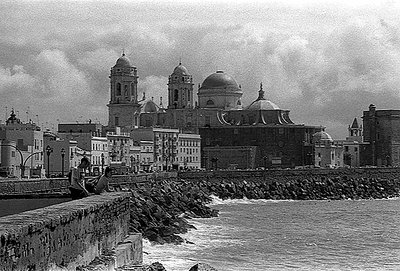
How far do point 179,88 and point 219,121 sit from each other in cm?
658

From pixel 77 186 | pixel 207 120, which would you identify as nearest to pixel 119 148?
pixel 207 120

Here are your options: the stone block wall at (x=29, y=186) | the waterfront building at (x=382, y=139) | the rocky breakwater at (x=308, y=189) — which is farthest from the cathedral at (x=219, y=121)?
Result: the stone block wall at (x=29, y=186)

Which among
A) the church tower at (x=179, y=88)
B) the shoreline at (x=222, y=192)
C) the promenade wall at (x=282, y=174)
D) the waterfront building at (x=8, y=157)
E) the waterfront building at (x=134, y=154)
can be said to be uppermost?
the church tower at (x=179, y=88)

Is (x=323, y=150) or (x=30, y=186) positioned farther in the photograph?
(x=323, y=150)

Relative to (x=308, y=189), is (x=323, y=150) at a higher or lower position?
higher

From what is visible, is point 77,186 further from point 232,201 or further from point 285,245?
point 232,201

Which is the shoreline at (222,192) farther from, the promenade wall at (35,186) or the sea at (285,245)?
the promenade wall at (35,186)

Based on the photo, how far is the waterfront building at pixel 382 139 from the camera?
125 meters

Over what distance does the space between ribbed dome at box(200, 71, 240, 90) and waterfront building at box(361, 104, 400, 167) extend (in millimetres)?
21728

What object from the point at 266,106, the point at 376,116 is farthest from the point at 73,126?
the point at 376,116

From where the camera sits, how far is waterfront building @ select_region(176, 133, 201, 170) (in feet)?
342

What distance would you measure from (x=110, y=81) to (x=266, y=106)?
2152cm

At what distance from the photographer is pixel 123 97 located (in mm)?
106562

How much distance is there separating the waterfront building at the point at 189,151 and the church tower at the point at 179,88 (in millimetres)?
5444
